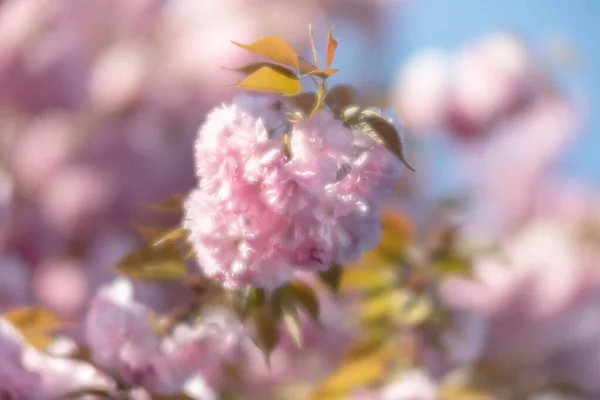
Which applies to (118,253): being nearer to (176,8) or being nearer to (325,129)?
(176,8)


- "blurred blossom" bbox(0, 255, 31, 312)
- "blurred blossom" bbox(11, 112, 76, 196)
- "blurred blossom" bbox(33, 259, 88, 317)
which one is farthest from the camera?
"blurred blossom" bbox(11, 112, 76, 196)

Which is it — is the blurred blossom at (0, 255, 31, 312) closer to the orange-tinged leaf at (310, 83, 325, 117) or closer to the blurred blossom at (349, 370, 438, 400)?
the blurred blossom at (349, 370, 438, 400)

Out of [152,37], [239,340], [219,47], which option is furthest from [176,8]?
[239,340]

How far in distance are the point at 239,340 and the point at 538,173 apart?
2.11 meters

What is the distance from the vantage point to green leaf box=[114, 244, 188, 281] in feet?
1.76

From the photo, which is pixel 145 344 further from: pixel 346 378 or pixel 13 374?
pixel 346 378

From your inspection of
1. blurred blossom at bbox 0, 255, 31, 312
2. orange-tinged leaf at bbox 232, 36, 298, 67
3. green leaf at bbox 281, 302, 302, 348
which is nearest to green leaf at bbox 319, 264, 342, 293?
green leaf at bbox 281, 302, 302, 348

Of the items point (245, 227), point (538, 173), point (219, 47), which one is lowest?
point (245, 227)

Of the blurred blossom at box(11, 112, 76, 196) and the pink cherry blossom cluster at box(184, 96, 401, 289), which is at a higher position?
the blurred blossom at box(11, 112, 76, 196)

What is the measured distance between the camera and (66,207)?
1.53 meters

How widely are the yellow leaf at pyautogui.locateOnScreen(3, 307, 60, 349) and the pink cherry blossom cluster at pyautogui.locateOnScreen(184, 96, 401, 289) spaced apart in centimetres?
21

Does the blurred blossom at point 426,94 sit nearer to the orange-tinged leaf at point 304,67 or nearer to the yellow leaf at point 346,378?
the yellow leaf at point 346,378

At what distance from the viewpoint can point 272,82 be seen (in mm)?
424

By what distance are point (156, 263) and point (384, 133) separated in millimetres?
219
